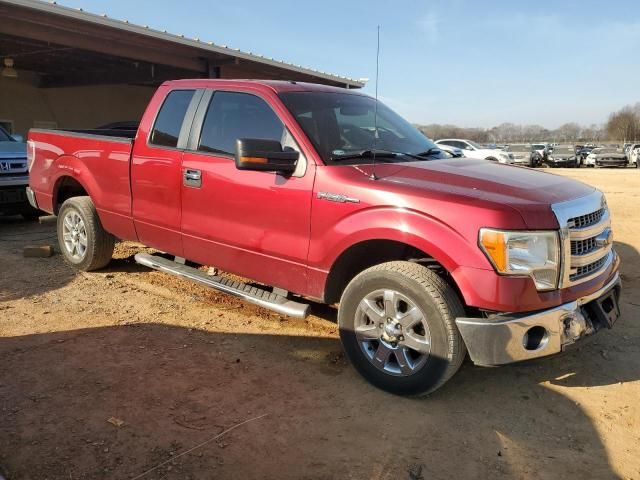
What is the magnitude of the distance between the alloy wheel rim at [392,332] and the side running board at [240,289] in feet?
1.69

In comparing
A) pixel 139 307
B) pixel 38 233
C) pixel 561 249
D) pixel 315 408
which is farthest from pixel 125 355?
pixel 38 233

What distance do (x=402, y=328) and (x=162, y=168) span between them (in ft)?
8.40

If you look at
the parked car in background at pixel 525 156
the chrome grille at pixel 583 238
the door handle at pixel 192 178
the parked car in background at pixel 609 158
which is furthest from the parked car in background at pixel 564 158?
the door handle at pixel 192 178

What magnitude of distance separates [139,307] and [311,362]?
1.89 m

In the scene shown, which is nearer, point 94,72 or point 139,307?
point 139,307

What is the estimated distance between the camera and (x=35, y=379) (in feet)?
11.4

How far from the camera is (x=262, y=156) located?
354cm

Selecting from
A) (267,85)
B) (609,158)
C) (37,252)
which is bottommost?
(37,252)

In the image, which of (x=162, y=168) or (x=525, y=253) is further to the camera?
(x=162, y=168)

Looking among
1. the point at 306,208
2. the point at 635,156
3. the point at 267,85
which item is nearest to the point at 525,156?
the point at 635,156

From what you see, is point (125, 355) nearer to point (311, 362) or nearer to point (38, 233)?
point (311, 362)

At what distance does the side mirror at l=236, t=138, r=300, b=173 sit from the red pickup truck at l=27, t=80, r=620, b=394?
1cm

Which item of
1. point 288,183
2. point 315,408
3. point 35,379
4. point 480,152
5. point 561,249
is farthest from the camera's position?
point 480,152

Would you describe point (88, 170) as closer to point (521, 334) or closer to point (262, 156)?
point (262, 156)
